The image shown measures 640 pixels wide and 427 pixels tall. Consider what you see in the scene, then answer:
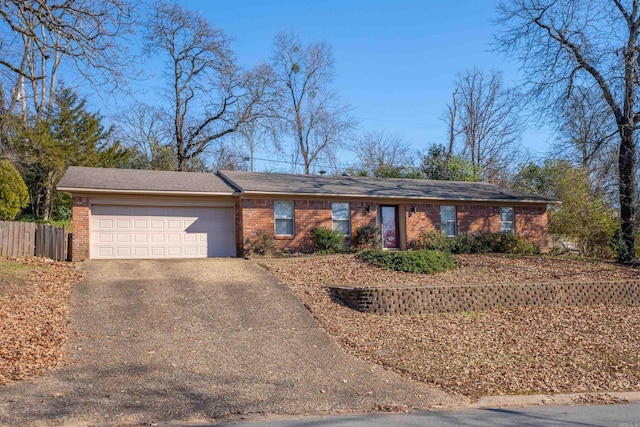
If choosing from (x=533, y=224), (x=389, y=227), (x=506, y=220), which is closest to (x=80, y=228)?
(x=389, y=227)

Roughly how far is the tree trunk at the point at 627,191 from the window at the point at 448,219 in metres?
6.42

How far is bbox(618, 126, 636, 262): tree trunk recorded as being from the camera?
20.3 metres

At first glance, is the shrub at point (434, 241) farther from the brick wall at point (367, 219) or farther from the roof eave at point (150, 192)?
the roof eave at point (150, 192)

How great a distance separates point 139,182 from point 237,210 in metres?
3.59

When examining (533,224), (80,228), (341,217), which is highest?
(341,217)

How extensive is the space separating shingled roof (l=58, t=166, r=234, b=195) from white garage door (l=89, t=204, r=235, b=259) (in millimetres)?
776

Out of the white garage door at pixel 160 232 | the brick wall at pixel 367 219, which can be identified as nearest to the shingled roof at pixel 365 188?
the brick wall at pixel 367 219

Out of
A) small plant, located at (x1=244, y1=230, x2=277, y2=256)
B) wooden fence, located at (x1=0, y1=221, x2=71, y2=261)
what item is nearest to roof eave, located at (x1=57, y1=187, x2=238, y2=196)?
wooden fence, located at (x1=0, y1=221, x2=71, y2=261)

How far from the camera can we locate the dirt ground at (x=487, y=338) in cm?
887

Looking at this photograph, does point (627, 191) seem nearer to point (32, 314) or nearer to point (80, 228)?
point (80, 228)

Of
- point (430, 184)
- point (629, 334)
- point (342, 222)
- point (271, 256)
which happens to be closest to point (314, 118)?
point (430, 184)

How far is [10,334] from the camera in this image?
930 cm

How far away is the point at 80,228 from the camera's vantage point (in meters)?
17.9

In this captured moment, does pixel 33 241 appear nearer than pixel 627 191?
Yes
